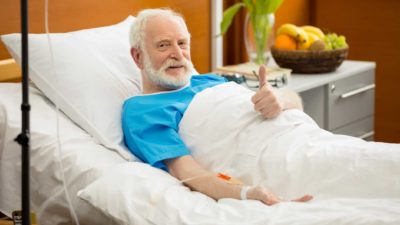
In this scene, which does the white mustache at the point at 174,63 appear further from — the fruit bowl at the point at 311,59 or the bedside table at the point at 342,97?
the fruit bowl at the point at 311,59

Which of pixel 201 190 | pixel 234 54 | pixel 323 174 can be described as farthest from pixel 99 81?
→ pixel 234 54

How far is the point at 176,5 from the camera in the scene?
3182 millimetres

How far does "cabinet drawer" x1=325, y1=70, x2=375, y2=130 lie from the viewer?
323 centimetres

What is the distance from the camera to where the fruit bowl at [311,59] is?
10.5 feet

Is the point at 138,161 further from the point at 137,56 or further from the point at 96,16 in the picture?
the point at 96,16

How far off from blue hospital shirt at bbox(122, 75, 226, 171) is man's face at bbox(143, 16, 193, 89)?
40mm

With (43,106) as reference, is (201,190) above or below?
below

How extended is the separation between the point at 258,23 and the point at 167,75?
1.04m

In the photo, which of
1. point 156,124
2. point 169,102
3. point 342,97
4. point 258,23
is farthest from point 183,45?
point 342,97

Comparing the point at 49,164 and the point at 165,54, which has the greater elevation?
the point at 165,54

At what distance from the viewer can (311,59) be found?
3209 millimetres

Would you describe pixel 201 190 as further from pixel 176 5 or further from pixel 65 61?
pixel 176 5

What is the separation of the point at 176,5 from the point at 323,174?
1.40m

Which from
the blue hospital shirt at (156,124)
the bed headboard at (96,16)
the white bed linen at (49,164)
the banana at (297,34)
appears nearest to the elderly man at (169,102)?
the blue hospital shirt at (156,124)
